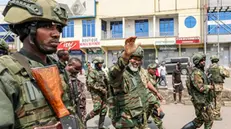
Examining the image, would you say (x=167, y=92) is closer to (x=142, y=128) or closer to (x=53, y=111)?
(x=142, y=128)

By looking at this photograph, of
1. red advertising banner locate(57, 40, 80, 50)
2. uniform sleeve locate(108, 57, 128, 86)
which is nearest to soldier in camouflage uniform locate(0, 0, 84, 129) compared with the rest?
uniform sleeve locate(108, 57, 128, 86)

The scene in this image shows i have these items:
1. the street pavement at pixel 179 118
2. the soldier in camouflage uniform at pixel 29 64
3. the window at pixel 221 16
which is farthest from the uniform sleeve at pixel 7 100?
the window at pixel 221 16

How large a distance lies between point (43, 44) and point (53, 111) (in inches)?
16.0

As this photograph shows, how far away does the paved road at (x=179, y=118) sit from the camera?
7.58 m

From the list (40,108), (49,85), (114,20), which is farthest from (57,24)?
(114,20)

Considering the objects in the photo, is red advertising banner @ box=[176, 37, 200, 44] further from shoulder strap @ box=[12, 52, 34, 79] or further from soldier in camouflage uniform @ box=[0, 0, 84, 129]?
shoulder strap @ box=[12, 52, 34, 79]

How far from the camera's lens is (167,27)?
32.2 metres

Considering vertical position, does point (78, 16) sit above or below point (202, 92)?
above

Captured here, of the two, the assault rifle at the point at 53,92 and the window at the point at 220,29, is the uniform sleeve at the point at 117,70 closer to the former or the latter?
the assault rifle at the point at 53,92

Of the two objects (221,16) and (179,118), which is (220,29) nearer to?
(221,16)

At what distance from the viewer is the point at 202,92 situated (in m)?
5.86

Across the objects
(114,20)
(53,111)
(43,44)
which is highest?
(114,20)

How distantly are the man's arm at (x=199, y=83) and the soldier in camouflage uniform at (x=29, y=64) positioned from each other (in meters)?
4.35

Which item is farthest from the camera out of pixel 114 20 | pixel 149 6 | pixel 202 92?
pixel 114 20
